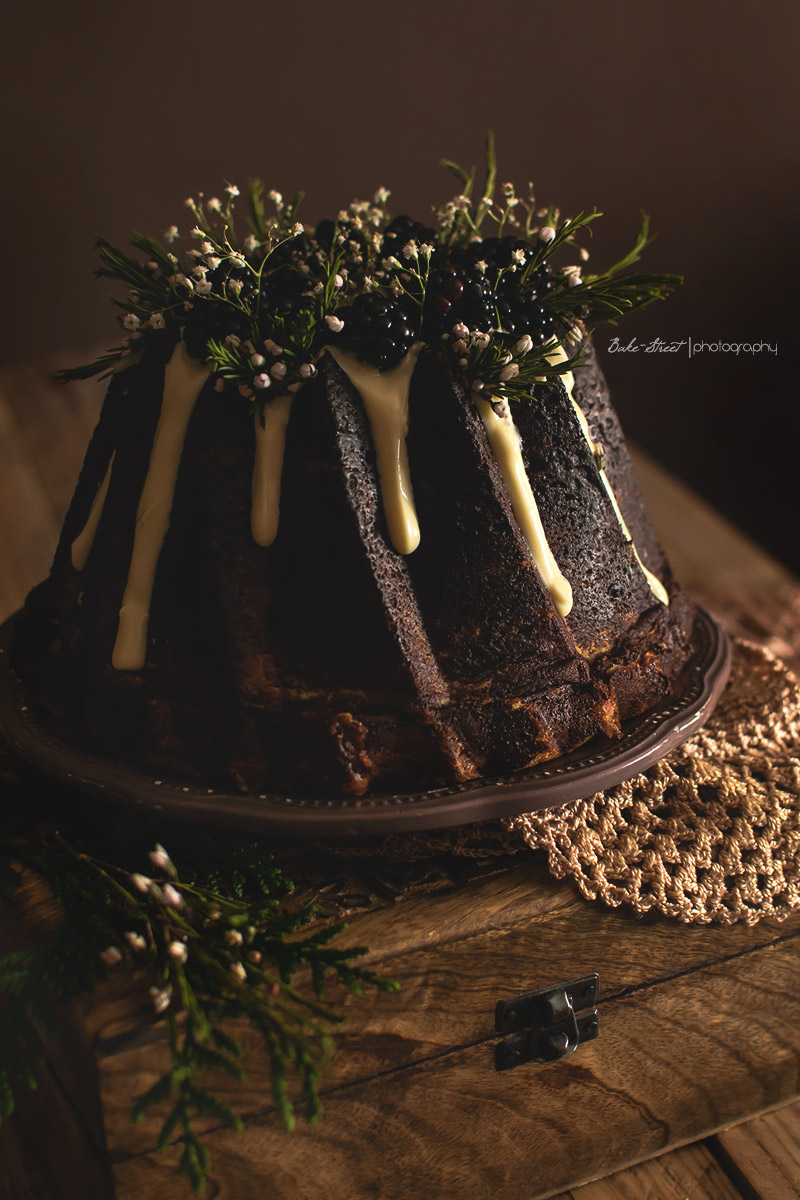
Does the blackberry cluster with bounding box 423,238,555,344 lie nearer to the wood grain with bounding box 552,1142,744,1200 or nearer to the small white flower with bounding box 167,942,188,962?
the small white flower with bounding box 167,942,188,962

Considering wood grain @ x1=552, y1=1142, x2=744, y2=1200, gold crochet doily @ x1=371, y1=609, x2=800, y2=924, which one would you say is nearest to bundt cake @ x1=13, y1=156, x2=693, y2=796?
gold crochet doily @ x1=371, y1=609, x2=800, y2=924

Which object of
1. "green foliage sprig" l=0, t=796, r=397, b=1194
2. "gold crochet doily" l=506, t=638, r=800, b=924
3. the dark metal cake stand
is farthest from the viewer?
"gold crochet doily" l=506, t=638, r=800, b=924

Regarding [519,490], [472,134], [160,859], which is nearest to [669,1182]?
[160,859]

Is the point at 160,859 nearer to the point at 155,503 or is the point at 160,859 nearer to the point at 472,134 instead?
the point at 155,503

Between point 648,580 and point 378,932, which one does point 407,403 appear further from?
point 378,932

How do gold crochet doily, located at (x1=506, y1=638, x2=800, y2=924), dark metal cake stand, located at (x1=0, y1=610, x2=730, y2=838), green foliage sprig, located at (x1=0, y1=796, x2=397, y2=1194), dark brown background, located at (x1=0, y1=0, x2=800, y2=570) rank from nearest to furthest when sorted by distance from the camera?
green foliage sprig, located at (x1=0, y1=796, x2=397, y2=1194) < dark metal cake stand, located at (x1=0, y1=610, x2=730, y2=838) < gold crochet doily, located at (x1=506, y1=638, x2=800, y2=924) < dark brown background, located at (x1=0, y1=0, x2=800, y2=570)

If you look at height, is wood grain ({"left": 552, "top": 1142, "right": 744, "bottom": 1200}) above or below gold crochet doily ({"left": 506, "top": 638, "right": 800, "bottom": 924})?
below

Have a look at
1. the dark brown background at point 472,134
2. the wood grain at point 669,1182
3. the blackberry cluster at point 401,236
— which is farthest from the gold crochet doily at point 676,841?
the dark brown background at point 472,134
